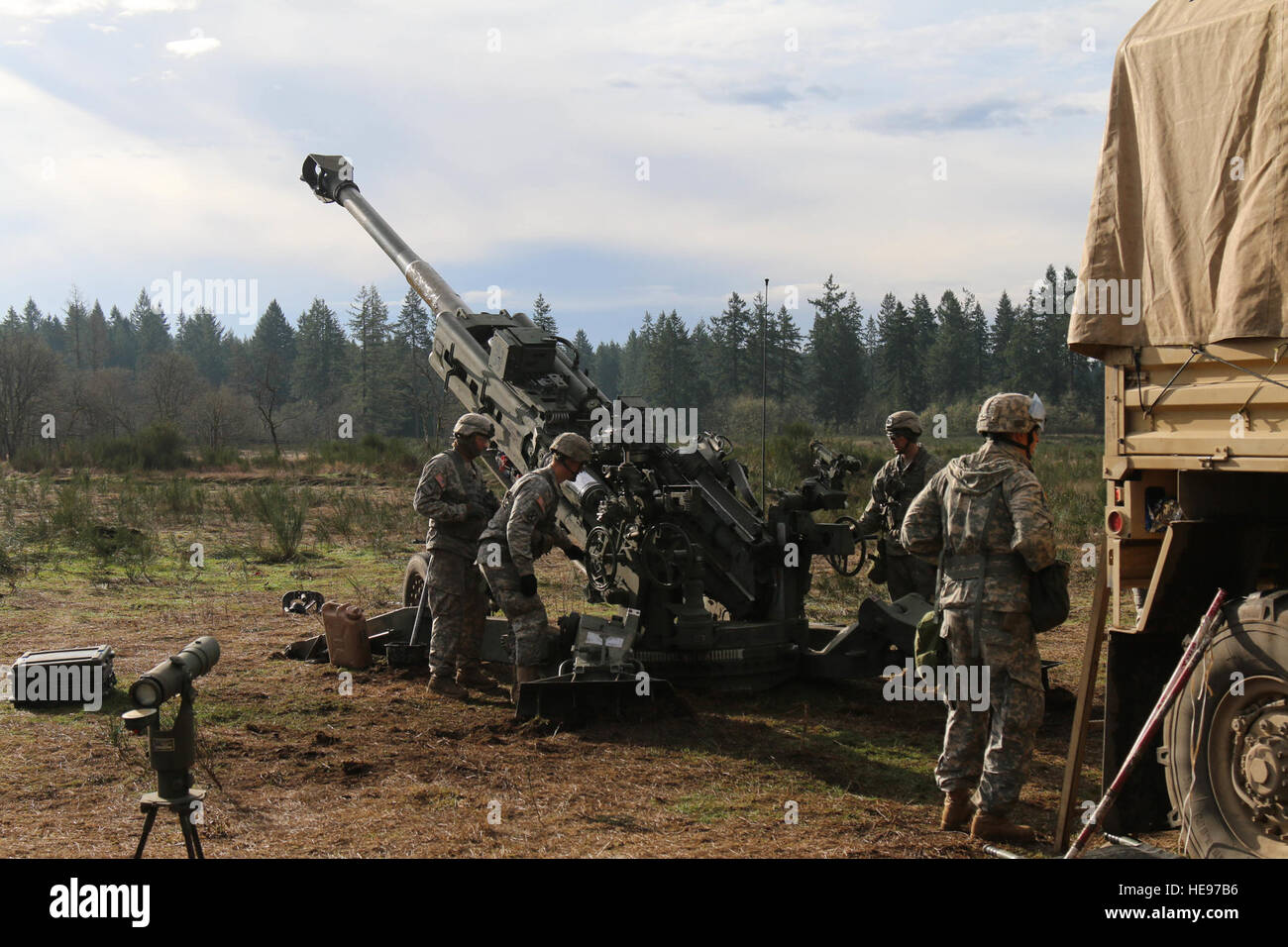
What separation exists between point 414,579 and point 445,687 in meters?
1.70

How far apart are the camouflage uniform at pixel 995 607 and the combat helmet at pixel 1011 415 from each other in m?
0.10

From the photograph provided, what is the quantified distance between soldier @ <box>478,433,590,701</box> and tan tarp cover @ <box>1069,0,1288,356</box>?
12.7 ft

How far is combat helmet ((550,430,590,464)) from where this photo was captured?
25.6 ft

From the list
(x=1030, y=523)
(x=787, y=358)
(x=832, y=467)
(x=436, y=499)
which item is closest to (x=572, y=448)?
(x=436, y=499)

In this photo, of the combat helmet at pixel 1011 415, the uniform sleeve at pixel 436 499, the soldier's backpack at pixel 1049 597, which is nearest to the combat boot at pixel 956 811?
the soldier's backpack at pixel 1049 597

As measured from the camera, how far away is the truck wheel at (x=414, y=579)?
956 cm

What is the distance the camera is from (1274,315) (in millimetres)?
4172

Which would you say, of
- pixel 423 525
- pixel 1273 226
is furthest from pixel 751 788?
pixel 423 525

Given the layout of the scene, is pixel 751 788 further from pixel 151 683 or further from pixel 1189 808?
pixel 151 683

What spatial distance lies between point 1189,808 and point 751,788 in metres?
2.36

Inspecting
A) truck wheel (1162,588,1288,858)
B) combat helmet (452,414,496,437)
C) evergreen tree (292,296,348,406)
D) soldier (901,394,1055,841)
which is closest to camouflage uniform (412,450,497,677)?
combat helmet (452,414,496,437)

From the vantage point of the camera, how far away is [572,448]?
7.80m
